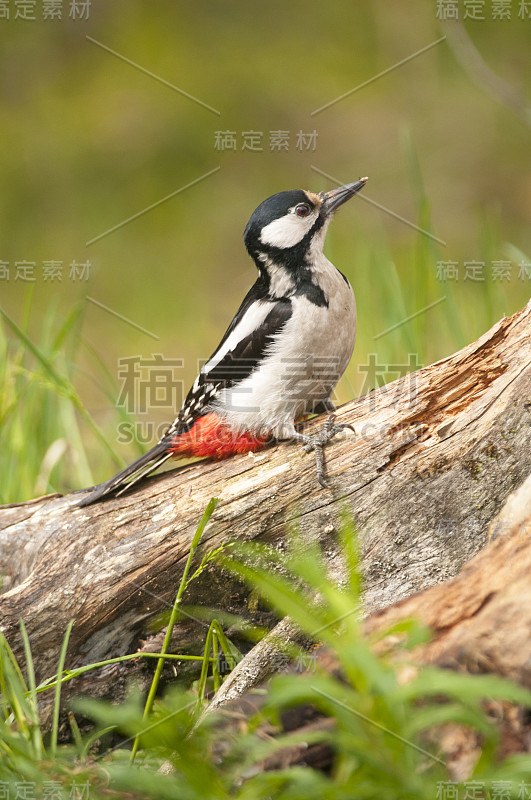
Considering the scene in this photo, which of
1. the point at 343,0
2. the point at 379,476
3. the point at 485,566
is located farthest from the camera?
the point at 343,0

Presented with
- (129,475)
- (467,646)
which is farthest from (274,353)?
(467,646)

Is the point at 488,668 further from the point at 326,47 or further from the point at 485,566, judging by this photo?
the point at 326,47

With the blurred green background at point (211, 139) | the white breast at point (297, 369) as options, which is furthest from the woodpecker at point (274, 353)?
the blurred green background at point (211, 139)

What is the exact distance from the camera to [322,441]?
224 cm

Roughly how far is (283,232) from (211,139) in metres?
5.45

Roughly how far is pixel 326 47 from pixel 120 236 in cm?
289

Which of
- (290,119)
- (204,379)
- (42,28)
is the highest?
(42,28)

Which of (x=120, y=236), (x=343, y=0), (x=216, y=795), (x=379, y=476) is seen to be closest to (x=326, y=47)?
(x=343, y=0)

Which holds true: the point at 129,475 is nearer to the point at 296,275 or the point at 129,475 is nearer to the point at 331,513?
the point at 331,513

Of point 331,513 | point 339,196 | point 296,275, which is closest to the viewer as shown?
point 331,513

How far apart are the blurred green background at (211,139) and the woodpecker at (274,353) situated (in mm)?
3775

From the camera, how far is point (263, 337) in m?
2.60

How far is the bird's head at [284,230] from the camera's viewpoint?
2676mm

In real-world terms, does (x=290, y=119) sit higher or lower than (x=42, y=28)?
lower
